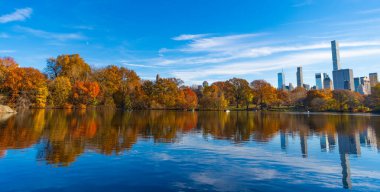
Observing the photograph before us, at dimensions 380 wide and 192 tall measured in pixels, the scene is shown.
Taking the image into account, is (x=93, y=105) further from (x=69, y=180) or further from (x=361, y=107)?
(x=361, y=107)

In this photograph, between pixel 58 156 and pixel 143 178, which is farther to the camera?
pixel 58 156

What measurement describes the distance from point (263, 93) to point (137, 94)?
61398 mm

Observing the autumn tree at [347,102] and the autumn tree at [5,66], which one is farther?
the autumn tree at [347,102]

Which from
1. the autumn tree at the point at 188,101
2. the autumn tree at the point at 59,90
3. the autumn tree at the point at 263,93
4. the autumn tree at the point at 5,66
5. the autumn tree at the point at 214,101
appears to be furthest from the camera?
the autumn tree at the point at 263,93

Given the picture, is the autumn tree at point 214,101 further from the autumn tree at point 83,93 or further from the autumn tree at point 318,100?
the autumn tree at point 83,93

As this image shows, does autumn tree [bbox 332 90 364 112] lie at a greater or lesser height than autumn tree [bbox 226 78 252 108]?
lesser

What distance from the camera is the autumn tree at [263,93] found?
12212 centimetres

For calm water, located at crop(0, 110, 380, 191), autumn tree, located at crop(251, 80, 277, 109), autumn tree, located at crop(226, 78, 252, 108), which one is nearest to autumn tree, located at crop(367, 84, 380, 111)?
autumn tree, located at crop(251, 80, 277, 109)

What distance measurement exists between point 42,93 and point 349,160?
7973cm

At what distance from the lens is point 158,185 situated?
1006 cm

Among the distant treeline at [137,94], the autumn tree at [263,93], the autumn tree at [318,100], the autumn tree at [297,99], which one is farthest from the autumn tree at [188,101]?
the autumn tree at [297,99]

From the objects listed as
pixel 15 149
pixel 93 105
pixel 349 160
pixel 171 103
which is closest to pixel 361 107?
pixel 171 103

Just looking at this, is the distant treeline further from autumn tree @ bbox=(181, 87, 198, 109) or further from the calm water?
the calm water

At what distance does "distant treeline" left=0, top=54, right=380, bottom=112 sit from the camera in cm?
8381
